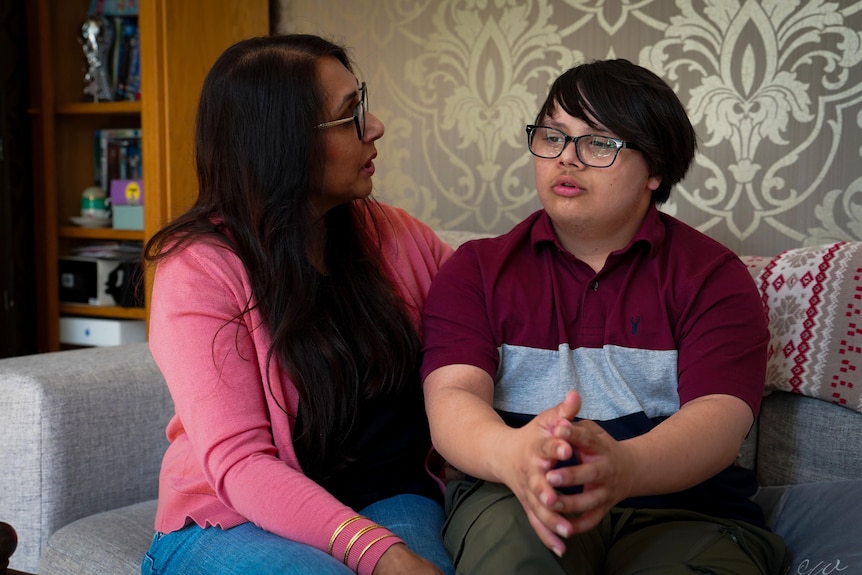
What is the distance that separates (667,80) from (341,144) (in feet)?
3.52

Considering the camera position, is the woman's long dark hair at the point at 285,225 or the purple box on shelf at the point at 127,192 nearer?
the woman's long dark hair at the point at 285,225

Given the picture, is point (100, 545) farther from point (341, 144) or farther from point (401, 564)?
point (341, 144)

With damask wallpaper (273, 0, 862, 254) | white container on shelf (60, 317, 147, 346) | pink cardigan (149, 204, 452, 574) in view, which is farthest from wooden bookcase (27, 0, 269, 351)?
pink cardigan (149, 204, 452, 574)

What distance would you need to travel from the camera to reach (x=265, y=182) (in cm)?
136

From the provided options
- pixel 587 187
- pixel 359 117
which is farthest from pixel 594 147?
pixel 359 117

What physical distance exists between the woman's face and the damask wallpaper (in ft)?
3.17

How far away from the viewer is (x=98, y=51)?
115 inches

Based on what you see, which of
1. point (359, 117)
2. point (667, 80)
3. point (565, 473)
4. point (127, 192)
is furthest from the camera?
point (127, 192)

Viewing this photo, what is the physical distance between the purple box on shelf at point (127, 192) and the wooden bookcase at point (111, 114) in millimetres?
106

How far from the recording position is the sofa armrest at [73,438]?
157 cm

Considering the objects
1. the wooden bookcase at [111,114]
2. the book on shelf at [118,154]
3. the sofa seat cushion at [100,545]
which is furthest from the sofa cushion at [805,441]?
the book on shelf at [118,154]

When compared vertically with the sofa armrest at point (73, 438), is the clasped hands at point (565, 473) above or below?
above

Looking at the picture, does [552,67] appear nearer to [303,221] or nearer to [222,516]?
[303,221]

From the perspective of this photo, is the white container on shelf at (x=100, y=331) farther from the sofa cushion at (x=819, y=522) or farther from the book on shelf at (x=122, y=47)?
the sofa cushion at (x=819, y=522)
